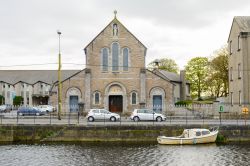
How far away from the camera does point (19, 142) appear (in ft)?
120

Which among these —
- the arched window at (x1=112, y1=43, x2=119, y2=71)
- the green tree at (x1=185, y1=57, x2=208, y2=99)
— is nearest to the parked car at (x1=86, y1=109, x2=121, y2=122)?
the arched window at (x1=112, y1=43, x2=119, y2=71)

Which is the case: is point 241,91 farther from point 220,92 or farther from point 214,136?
point 220,92

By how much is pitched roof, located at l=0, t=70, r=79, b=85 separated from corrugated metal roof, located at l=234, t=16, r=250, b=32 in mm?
62996

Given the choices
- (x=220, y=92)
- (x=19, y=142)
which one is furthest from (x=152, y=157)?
(x=220, y=92)

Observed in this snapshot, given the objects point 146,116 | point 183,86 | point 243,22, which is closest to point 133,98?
point 146,116

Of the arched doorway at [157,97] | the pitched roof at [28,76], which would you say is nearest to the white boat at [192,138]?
the arched doorway at [157,97]

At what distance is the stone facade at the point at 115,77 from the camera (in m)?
53.6

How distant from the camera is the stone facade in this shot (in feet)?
176

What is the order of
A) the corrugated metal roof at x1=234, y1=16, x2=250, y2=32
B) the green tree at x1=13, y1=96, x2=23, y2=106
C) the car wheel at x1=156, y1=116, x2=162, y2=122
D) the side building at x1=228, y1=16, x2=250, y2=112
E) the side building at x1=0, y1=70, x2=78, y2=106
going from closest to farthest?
the car wheel at x1=156, y1=116, x2=162, y2=122
the side building at x1=228, y1=16, x2=250, y2=112
the corrugated metal roof at x1=234, y1=16, x2=250, y2=32
the green tree at x1=13, y1=96, x2=23, y2=106
the side building at x1=0, y1=70, x2=78, y2=106

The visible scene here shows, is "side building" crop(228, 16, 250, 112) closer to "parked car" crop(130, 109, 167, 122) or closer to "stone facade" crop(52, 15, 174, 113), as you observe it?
"stone facade" crop(52, 15, 174, 113)

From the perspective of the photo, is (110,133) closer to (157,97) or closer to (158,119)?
(158,119)

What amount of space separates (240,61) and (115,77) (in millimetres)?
16096

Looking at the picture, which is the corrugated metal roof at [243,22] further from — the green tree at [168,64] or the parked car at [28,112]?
the green tree at [168,64]

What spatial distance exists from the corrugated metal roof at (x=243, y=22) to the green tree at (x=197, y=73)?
43309 millimetres
